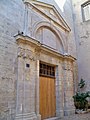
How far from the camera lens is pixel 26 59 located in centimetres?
484

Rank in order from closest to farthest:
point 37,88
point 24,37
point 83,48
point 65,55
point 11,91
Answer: point 11,91
point 24,37
point 37,88
point 65,55
point 83,48

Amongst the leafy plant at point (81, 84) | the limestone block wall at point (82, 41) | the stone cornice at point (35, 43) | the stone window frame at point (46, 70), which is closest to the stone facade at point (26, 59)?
the stone cornice at point (35, 43)

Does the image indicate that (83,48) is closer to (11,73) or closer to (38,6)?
(38,6)

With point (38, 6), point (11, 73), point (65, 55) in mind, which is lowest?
A: point (11, 73)

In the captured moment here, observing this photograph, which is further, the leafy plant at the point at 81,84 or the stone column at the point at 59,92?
the leafy plant at the point at 81,84

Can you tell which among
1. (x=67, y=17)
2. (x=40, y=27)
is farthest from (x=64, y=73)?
(x=67, y=17)

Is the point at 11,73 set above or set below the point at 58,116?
above

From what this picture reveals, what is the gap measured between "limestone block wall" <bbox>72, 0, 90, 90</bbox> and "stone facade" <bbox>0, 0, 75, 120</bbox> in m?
1.59

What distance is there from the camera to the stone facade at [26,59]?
13.9 ft

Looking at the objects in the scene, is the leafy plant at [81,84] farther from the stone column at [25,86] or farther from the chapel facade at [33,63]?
the stone column at [25,86]

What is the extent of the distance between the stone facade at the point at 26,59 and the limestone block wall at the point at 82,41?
1589 mm

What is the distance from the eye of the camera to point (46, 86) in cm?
589

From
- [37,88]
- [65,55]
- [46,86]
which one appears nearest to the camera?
[37,88]

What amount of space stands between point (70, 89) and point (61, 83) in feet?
1.95
